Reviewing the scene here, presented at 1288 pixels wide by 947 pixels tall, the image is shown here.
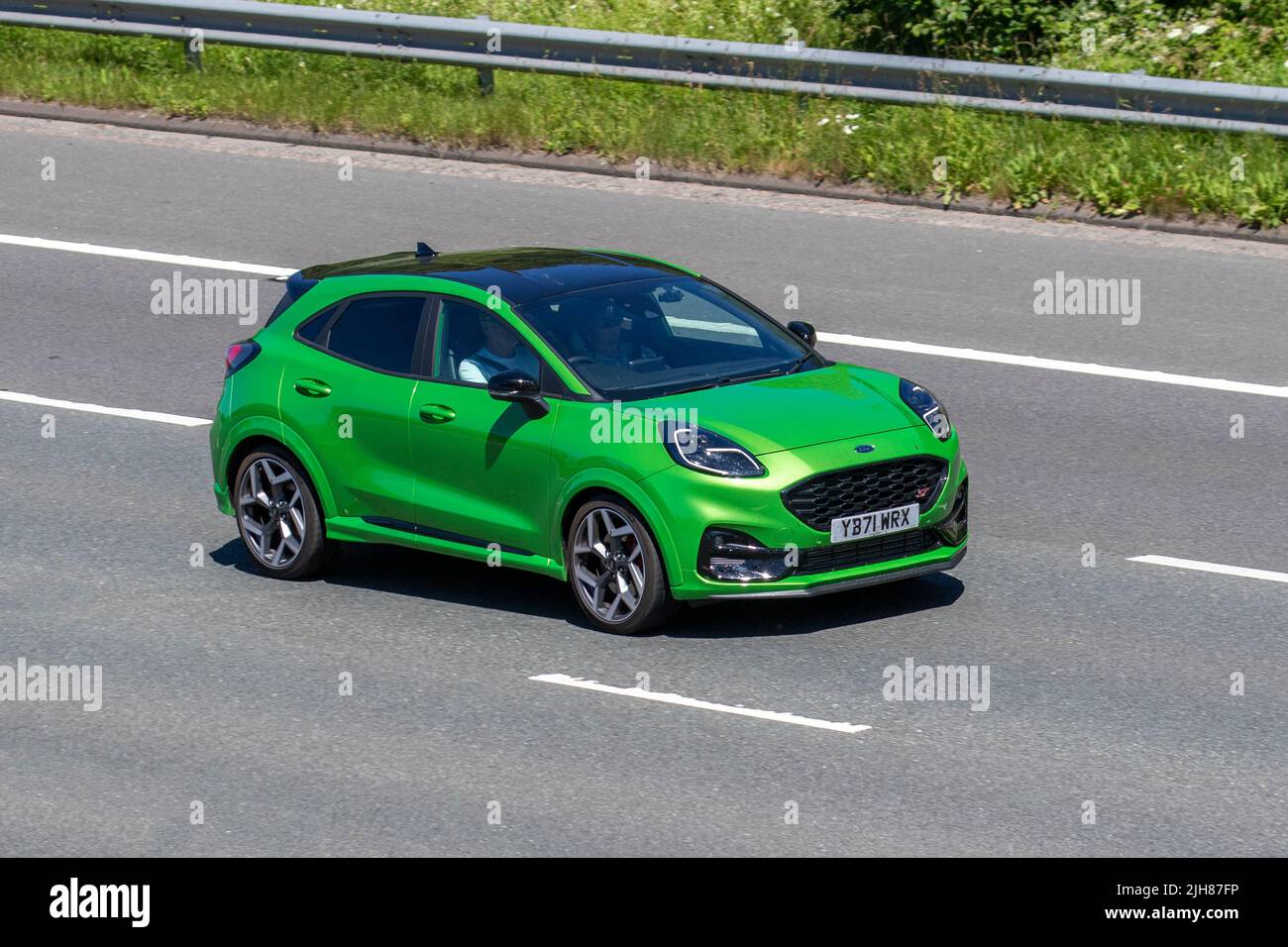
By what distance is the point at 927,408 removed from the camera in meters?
10.3

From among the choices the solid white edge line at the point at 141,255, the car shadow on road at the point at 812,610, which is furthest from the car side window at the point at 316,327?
the solid white edge line at the point at 141,255

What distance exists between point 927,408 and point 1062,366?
3913mm

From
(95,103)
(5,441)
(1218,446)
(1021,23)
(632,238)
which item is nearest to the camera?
(1218,446)

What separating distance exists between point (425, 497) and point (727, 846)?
11.3 feet

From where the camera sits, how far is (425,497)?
1049cm

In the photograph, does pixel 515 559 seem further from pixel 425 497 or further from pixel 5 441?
pixel 5 441

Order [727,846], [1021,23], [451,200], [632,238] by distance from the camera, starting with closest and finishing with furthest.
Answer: [727,846] → [632,238] → [451,200] → [1021,23]

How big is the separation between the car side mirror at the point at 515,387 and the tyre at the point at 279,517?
140cm

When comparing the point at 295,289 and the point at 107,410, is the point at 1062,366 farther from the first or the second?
the point at 107,410

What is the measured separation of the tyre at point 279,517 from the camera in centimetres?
1098

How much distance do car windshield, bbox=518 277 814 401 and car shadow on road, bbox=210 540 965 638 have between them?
109cm

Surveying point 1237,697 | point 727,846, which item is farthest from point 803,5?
point 727,846

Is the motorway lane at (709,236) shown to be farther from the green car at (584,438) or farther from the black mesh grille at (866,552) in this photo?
the black mesh grille at (866,552)

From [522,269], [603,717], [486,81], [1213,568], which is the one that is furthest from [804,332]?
[486,81]
